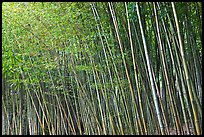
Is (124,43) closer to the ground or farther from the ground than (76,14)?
closer to the ground

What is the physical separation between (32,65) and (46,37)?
512mm

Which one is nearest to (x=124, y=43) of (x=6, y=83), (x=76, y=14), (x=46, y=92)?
(x=76, y=14)

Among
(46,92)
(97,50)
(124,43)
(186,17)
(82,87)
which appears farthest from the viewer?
(46,92)

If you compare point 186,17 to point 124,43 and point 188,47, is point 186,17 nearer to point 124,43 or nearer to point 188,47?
point 188,47

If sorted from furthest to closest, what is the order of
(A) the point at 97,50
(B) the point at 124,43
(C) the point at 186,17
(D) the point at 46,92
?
(D) the point at 46,92
(A) the point at 97,50
(B) the point at 124,43
(C) the point at 186,17

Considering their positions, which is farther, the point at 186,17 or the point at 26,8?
the point at 26,8

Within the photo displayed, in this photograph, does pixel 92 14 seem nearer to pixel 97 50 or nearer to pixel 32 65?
pixel 97 50

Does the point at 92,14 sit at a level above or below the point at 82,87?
above

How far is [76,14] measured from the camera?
13.4 ft

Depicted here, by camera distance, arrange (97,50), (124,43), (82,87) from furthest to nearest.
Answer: (82,87) → (97,50) → (124,43)

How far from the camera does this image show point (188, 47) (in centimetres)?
374

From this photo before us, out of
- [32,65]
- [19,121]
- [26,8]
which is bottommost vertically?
[19,121]

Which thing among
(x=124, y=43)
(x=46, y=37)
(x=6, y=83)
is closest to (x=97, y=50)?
(x=124, y=43)

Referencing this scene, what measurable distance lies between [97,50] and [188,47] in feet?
4.57
